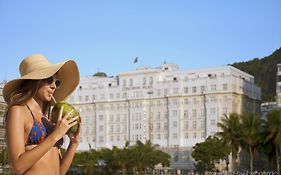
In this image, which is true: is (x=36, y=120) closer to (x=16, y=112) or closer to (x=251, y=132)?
(x=16, y=112)

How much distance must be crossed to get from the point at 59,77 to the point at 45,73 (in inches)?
20.5

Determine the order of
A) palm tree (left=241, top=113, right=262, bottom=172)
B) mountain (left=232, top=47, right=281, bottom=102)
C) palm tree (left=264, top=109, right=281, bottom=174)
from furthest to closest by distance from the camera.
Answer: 1. mountain (left=232, top=47, right=281, bottom=102)
2. palm tree (left=241, top=113, right=262, bottom=172)
3. palm tree (left=264, top=109, right=281, bottom=174)

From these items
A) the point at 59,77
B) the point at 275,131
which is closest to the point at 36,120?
the point at 59,77

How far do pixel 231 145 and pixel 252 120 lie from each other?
12.6 feet

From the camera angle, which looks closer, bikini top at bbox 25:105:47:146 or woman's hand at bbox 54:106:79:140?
woman's hand at bbox 54:106:79:140

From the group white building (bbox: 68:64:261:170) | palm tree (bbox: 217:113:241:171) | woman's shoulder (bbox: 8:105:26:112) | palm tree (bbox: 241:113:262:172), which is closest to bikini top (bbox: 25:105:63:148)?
woman's shoulder (bbox: 8:105:26:112)

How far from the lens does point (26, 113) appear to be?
4.38 meters

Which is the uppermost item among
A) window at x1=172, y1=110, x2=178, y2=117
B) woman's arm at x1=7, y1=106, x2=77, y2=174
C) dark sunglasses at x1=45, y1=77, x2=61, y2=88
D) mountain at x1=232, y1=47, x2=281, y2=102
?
mountain at x1=232, y1=47, x2=281, y2=102

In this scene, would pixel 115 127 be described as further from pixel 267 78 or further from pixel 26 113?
pixel 26 113

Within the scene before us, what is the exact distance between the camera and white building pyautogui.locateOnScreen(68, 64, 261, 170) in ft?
308

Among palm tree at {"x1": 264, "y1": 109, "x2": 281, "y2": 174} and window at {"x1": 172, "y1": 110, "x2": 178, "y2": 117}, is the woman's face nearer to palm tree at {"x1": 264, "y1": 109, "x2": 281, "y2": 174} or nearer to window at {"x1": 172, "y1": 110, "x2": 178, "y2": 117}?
palm tree at {"x1": 264, "y1": 109, "x2": 281, "y2": 174}

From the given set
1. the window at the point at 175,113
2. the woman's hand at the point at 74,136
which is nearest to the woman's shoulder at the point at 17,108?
the woman's hand at the point at 74,136

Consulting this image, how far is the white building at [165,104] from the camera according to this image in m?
93.9

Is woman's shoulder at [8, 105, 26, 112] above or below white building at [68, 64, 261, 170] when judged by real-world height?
below
